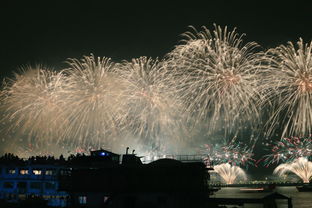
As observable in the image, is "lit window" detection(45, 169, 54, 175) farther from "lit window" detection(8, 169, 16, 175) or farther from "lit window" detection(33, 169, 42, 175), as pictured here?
"lit window" detection(8, 169, 16, 175)

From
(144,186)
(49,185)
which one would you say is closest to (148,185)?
(144,186)

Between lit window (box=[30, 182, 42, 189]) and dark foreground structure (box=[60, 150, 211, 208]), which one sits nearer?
dark foreground structure (box=[60, 150, 211, 208])

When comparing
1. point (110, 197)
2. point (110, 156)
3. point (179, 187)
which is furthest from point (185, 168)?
point (110, 156)

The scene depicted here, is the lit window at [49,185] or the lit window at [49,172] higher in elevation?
the lit window at [49,172]

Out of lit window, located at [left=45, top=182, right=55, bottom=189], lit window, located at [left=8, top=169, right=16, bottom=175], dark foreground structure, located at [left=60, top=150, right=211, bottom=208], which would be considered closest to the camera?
dark foreground structure, located at [left=60, top=150, right=211, bottom=208]

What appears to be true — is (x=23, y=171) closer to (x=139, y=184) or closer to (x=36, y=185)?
(x=36, y=185)

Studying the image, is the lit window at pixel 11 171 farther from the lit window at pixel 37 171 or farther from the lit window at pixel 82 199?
the lit window at pixel 82 199

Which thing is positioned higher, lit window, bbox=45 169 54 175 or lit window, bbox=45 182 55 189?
lit window, bbox=45 169 54 175

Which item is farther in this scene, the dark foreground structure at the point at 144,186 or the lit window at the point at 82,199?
the lit window at the point at 82,199

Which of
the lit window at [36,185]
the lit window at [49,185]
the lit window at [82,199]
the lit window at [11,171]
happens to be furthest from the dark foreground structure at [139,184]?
the lit window at [11,171]

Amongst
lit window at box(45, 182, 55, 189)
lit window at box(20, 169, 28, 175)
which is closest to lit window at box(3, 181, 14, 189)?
lit window at box(20, 169, 28, 175)

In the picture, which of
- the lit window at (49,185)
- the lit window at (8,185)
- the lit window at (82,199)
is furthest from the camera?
the lit window at (8,185)
